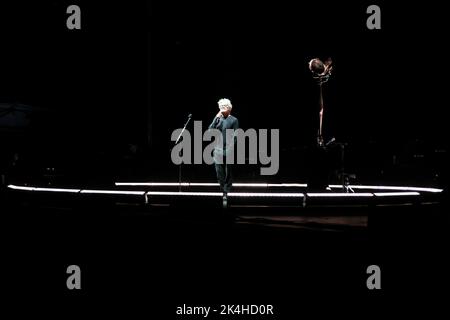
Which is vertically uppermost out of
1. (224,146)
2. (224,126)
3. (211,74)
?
(211,74)

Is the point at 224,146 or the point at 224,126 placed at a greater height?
the point at 224,126

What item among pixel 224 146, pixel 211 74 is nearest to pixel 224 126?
pixel 224 146

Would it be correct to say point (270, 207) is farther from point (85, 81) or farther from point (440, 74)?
point (85, 81)

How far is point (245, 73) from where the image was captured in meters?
9.95

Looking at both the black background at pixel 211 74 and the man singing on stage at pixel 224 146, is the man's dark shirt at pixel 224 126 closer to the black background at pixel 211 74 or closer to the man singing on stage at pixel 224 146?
the man singing on stage at pixel 224 146

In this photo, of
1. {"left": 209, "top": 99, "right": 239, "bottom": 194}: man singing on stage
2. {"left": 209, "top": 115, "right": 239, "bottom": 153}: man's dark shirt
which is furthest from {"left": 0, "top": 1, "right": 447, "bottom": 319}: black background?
{"left": 209, "top": 115, "right": 239, "bottom": 153}: man's dark shirt

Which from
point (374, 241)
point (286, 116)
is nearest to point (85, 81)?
point (286, 116)

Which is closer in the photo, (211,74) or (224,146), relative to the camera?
(224,146)

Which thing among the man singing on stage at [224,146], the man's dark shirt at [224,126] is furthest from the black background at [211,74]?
the man's dark shirt at [224,126]

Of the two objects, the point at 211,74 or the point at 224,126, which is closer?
the point at 224,126

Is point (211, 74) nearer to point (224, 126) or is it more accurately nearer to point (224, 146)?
point (224, 126)

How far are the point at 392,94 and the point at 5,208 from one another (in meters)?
8.58

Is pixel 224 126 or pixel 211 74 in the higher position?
pixel 211 74

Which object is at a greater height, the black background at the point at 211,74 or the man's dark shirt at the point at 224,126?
the black background at the point at 211,74
